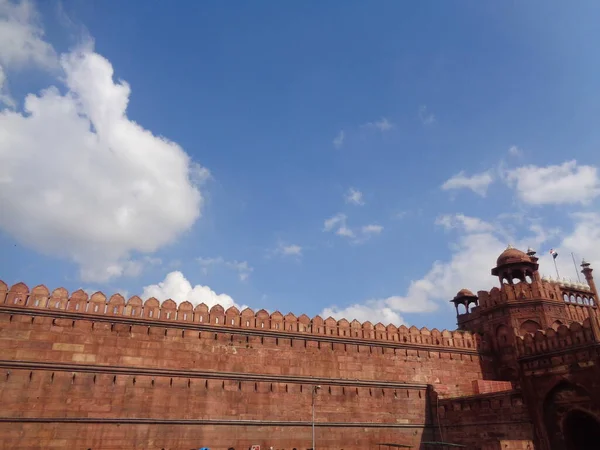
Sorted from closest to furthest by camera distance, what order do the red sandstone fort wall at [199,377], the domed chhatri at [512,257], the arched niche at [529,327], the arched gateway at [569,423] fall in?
the red sandstone fort wall at [199,377]
the arched gateway at [569,423]
the arched niche at [529,327]
the domed chhatri at [512,257]

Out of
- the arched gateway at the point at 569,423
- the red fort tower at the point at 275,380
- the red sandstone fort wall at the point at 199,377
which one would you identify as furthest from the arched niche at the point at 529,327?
the arched gateway at the point at 569,423

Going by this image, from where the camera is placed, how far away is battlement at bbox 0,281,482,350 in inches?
653

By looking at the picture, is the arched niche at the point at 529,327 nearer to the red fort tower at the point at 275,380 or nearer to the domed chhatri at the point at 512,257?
the red fort tower at the point at 275,380

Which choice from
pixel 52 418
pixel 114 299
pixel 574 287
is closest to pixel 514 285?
pixel 574 287

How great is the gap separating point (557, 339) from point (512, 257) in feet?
21.8

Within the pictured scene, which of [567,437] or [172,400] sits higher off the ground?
[172,400]

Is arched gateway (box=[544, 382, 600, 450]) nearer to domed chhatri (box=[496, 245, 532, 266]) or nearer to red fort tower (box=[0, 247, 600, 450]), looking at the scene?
red fort tower (box=[0, 247, 600, 450])

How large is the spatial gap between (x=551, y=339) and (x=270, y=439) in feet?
39.9

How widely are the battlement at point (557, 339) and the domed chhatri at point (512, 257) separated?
198 inches

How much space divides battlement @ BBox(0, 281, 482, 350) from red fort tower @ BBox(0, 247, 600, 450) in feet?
0.15

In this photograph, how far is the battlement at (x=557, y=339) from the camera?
1848cm

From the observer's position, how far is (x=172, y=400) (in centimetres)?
1686

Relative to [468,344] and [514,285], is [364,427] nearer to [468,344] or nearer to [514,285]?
[468,344]

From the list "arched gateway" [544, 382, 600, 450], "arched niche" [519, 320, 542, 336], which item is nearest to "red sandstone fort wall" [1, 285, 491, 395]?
"arched niche" [519, 320, 542, 336]
